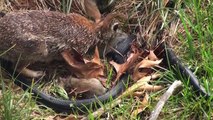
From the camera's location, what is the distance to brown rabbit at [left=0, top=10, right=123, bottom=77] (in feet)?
16.6

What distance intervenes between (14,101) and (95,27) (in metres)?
1.34

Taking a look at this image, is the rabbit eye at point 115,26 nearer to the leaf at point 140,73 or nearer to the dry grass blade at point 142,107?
the leaf at point 140,73

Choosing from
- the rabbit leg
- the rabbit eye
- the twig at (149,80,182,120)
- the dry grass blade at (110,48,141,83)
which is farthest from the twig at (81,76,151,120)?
the rabbit leg

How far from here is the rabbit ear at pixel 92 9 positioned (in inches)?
226

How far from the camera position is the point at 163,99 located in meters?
4.75

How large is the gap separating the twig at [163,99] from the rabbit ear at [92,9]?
4.17 ft

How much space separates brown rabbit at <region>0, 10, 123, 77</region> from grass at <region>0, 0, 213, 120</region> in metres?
0.37

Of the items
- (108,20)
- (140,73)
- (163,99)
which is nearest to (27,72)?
(108,20)

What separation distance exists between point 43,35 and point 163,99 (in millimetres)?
1361

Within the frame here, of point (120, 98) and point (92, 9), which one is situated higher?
point (92, 9)

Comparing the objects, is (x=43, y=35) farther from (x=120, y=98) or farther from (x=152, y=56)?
(x=152, y=56)

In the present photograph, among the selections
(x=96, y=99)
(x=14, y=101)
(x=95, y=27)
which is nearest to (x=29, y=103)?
(x=14, y=101)

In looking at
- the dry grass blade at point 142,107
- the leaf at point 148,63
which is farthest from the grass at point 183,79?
the leaf at point 148,63

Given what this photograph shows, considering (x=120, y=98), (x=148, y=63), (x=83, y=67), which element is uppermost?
(x=83, y=67)
